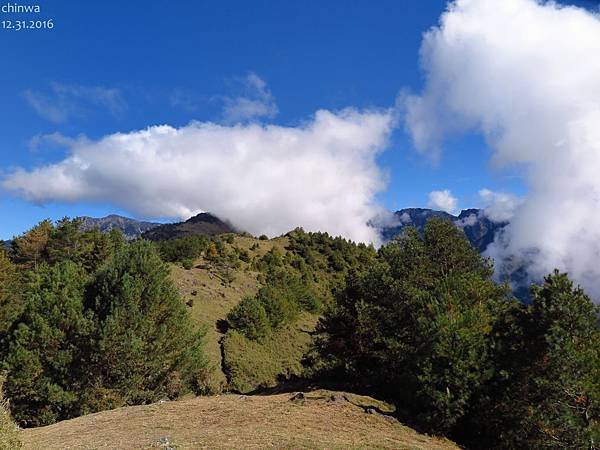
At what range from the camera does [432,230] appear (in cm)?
3859

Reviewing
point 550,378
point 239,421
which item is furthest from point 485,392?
point 239,421

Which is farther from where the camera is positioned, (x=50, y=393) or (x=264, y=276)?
(x=264, y=276)

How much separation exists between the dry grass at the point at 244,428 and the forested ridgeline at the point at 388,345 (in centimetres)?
325

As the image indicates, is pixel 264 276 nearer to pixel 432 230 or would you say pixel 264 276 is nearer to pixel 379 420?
pixel 432 230

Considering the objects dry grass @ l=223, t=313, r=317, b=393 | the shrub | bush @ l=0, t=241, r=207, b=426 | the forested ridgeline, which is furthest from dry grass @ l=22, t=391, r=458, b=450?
dry grass @ l=223, t=313, r=317, b=393

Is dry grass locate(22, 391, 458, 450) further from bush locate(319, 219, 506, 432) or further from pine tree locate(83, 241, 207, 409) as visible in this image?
pine tree locate(83, 241, 207, 409)

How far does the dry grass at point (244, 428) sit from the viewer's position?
53.6 feet

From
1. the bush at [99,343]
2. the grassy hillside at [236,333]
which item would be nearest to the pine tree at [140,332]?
the bush at [99,343]

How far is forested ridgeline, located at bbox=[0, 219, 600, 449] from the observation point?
18875 mm

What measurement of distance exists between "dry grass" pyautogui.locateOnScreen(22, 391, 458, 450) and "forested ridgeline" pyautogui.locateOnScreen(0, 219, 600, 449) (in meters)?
3.25

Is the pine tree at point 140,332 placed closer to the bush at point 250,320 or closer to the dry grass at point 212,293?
the dry grass at point 212,293

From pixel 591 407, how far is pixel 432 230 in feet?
Answer: 73.3

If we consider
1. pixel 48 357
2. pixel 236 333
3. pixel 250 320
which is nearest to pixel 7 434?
pixel 48 357

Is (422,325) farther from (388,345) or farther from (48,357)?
(48,357)
